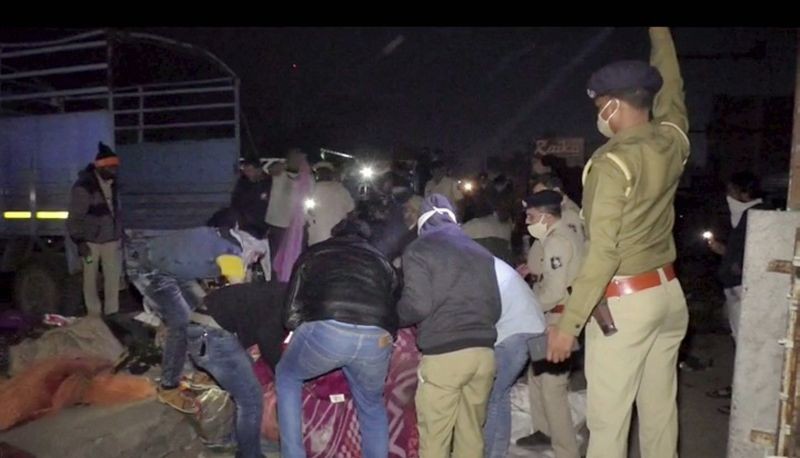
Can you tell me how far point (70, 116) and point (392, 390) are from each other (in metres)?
5.92

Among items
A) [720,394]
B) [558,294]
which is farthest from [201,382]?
[720,394]

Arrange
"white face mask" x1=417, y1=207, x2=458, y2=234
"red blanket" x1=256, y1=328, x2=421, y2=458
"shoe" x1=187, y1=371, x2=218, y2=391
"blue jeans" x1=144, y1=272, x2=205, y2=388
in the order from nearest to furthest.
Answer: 1. "white face mask" x1=417, y1=207, x2=458, y2=234
2. "red blanket" x1=256, y1=328, x2=421, y2=458
3. "blue jeans" x1=144, y1=272, x2=205, y2=388
4. "shoe" x1=187, y1=371, x2=218, y2=391

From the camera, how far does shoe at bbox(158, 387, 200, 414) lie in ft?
16.0

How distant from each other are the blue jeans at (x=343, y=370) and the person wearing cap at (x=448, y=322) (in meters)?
0.23

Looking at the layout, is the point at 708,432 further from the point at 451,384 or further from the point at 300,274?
the point at 300,274

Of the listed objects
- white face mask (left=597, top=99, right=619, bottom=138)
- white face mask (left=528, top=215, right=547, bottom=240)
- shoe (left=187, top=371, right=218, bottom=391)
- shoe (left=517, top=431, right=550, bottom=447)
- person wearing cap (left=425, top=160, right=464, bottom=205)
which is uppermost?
white face mask (left=597, top=99, right=619, bottom=138)

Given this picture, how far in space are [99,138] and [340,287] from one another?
18.6ft

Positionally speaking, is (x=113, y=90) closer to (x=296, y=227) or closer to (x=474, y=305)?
(x=296, y=227)

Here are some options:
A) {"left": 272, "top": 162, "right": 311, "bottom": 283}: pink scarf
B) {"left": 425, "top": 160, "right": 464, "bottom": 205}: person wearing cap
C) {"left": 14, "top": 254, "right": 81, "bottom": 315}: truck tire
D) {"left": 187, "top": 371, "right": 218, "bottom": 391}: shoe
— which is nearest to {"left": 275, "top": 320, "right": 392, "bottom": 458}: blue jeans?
{"left": 187, "top": 371, "right": 218, "bottom": 391}: shoe

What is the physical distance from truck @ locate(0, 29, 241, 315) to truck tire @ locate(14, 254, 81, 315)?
0.01 metres

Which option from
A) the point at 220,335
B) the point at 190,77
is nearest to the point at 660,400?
the point at 220,335

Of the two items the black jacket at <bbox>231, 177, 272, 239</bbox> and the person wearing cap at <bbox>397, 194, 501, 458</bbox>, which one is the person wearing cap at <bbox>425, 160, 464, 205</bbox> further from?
the person wearing cap at <bbox>397, 194, 501, 458</bbox>

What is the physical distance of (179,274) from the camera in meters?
4.59

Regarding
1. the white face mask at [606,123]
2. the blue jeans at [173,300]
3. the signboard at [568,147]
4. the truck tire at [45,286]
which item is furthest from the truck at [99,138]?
the signboard at [568,147]
